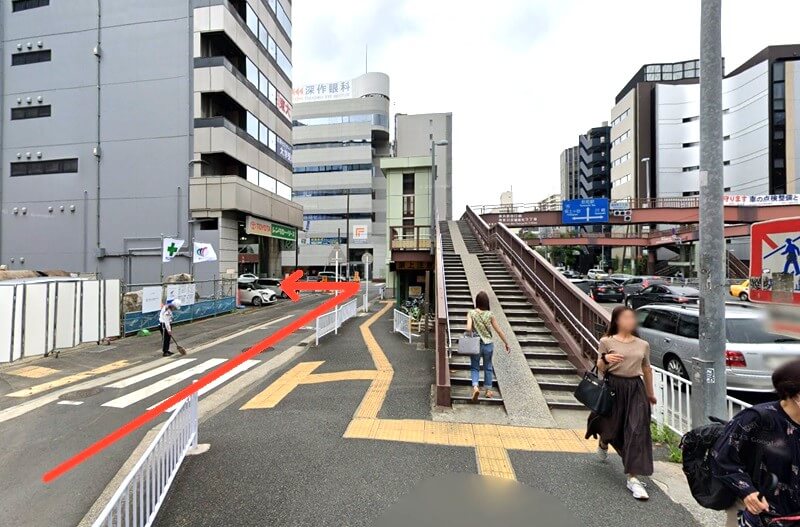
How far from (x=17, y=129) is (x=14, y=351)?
22.7 metres

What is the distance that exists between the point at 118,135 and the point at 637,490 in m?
29.0

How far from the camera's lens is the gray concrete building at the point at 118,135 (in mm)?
22547

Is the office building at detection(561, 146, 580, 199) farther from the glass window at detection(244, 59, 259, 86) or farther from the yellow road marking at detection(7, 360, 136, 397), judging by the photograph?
the yellow road marking at detection(7, 360, 136, 397)

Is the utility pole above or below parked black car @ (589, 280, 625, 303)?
above

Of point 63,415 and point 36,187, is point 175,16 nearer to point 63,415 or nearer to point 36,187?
point 36,187

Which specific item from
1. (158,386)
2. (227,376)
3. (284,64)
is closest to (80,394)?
(158,386)

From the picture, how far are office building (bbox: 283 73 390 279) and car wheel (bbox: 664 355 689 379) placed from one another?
5243 cm

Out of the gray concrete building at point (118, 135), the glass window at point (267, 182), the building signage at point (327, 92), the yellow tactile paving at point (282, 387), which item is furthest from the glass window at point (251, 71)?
the building signage at point (327, 92)

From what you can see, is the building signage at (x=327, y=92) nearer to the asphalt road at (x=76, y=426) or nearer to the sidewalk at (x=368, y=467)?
the asphalt road at (x=76, y=426)

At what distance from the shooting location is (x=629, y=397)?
3.78m

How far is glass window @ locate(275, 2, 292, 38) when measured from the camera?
3086 centimetres

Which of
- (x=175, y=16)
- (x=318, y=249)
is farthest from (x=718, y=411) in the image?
(x=318, y=249)

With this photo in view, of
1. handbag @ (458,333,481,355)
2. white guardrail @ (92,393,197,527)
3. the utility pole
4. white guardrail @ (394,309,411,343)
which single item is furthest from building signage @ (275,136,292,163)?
the utility pole

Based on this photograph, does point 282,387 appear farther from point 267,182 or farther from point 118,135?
point 118,135
